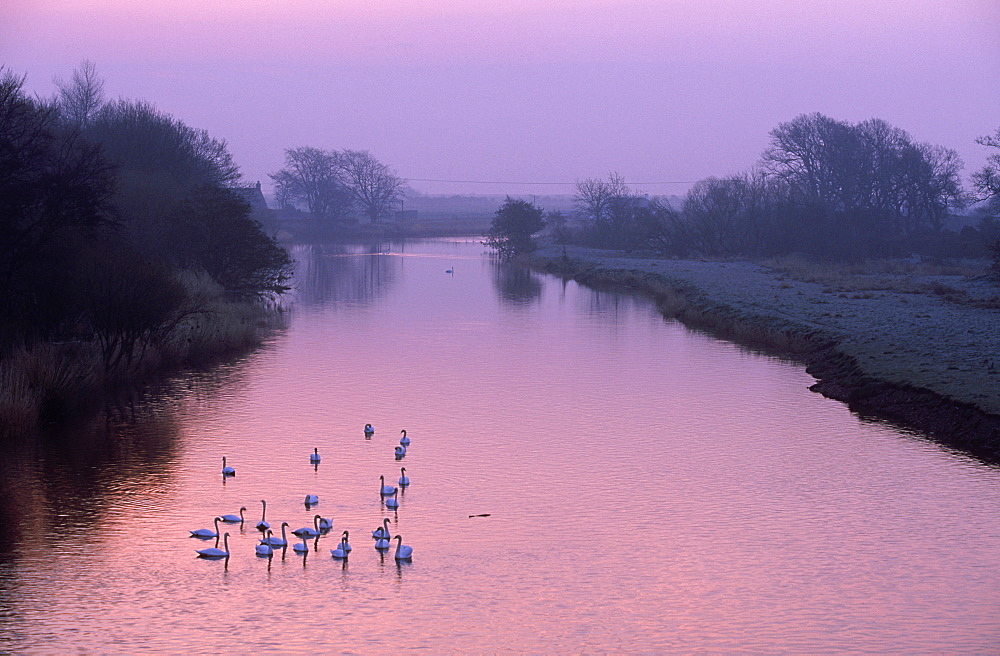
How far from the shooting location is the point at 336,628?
37.1 feet

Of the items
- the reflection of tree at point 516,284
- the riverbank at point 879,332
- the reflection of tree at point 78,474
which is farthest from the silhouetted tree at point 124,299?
the reflection of tree at point 516,284

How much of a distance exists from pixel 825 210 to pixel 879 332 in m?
42.6

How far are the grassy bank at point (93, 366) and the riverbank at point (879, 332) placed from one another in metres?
15.9

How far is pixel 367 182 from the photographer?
156m

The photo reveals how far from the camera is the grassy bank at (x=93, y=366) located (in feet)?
63.7

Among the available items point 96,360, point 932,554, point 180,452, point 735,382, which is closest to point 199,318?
point 96,360

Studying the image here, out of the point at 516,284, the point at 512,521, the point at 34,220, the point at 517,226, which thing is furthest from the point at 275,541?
the point at 517,226

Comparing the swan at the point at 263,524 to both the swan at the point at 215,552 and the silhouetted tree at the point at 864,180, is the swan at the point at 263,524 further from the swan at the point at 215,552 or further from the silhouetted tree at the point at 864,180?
the silhouetted tree at the point at 864,180

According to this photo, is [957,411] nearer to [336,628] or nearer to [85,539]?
[336,628]

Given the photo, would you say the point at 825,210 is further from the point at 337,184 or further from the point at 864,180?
the point at 337,184

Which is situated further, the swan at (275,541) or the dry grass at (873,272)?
the dry grass at (873,272)

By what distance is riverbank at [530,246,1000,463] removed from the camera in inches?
815

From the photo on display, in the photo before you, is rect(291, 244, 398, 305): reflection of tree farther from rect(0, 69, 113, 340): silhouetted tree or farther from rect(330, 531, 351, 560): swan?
rect(330, 531, 351, 560): swan

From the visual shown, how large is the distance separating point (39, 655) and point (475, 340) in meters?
23.8
